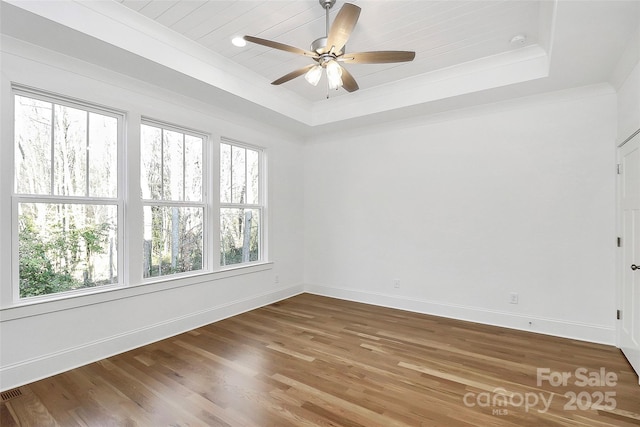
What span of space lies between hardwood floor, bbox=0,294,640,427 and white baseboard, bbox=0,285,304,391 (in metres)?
0.10

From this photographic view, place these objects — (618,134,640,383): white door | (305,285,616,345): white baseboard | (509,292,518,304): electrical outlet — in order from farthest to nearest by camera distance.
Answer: (509,292,518,304): electrical outlet, (305,285,616,345): white baseboard, (618,134,640,383): white door

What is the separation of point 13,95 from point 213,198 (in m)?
2.03

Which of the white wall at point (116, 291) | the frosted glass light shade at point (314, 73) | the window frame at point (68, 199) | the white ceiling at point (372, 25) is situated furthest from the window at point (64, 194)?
the frosted glass light shade at point (314, 73)

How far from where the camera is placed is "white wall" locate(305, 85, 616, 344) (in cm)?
334

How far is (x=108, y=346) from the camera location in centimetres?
296

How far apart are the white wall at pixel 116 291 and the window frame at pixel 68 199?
5cm

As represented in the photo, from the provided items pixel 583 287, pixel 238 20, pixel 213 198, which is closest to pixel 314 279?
pixel 213 198

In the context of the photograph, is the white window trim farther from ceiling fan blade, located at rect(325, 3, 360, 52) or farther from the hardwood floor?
ceiling fan blade, located at rect(325, 3, 360, 52)

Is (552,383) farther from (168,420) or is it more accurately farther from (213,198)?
(213,198)

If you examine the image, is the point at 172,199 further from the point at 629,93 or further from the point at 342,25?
the point at 629,93

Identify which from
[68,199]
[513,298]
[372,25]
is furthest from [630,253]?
[68,199]

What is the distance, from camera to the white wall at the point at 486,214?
11.0 feet

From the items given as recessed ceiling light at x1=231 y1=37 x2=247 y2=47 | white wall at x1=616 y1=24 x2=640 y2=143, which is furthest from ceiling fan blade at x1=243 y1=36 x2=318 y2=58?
white wall at x1=616 y1=24 x2=640 y2=143

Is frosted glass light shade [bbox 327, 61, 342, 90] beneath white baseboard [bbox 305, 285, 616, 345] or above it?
above
